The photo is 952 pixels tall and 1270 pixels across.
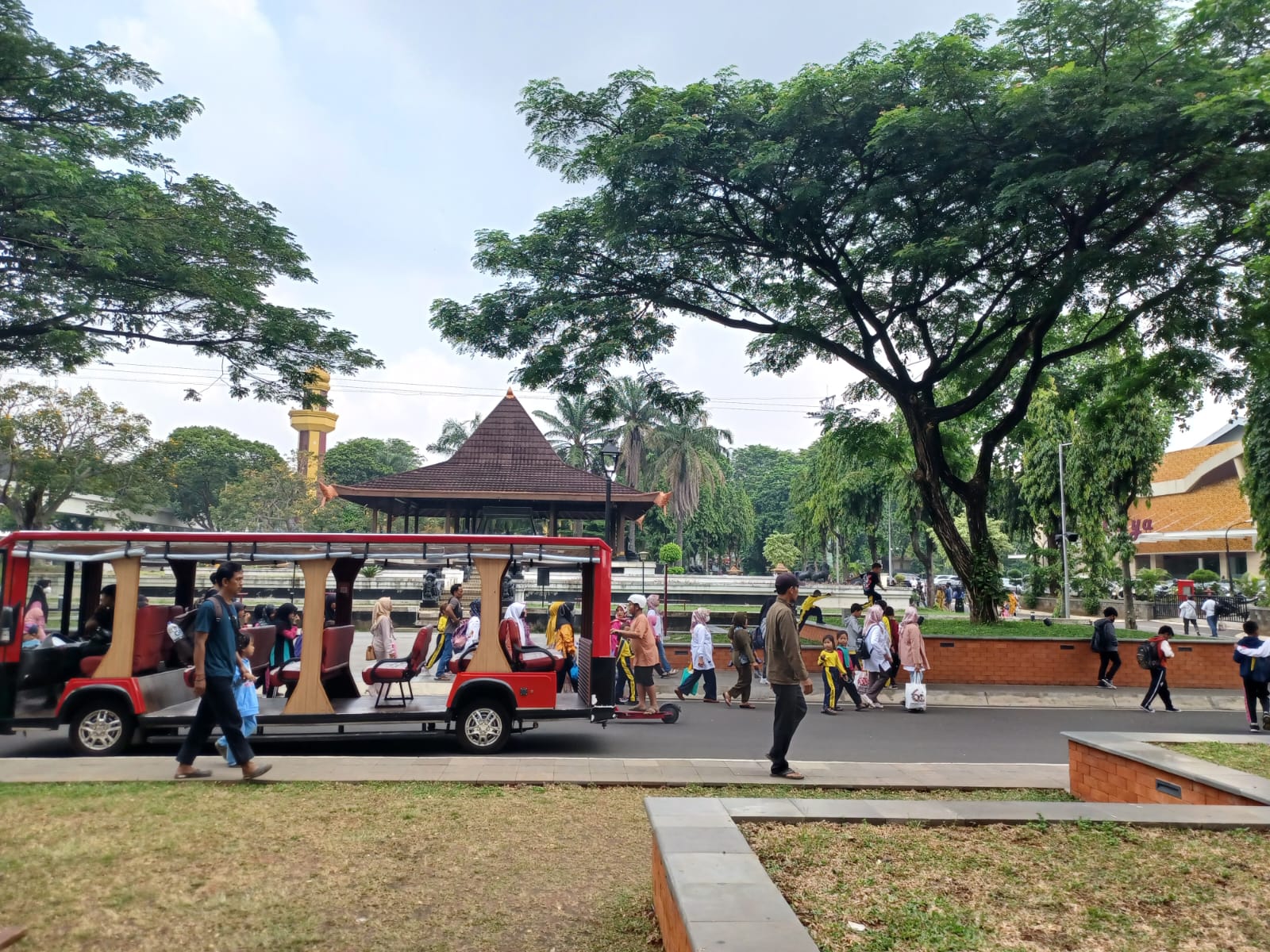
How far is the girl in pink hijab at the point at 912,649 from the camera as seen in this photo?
14.2 meters

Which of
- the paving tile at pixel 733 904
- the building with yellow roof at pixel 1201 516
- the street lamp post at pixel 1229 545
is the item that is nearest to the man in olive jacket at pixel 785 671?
the paving tile at pixel 733 904

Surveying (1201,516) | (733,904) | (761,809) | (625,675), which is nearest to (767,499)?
(1201,516)

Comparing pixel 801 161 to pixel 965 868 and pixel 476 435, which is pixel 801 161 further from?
pixel 476 435

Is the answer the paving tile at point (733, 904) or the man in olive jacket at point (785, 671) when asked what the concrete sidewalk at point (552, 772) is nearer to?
the man in olive jacket at point (785, 671)

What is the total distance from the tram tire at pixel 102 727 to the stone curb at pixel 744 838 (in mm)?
6826

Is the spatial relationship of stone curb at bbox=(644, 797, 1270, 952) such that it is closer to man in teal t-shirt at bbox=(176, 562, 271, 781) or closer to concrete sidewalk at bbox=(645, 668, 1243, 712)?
man in teal t-shirt at bbox=(176, 562, 271, 781)

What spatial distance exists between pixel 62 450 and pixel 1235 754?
39.6m

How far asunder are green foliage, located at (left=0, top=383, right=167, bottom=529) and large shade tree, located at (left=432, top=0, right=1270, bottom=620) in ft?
81.7

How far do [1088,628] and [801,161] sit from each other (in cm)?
1154

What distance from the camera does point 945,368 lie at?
18.7m

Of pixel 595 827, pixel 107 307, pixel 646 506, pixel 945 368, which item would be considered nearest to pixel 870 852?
pixel 595 827

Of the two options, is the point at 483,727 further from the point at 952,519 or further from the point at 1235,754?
the point at 952,519

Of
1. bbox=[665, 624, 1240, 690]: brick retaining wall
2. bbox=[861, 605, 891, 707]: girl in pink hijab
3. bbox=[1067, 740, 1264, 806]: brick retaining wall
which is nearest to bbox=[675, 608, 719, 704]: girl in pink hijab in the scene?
bbox=[861, 605, 891, 707]: girl in pink hijab

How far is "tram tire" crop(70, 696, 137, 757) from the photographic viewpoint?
9.21 meters
